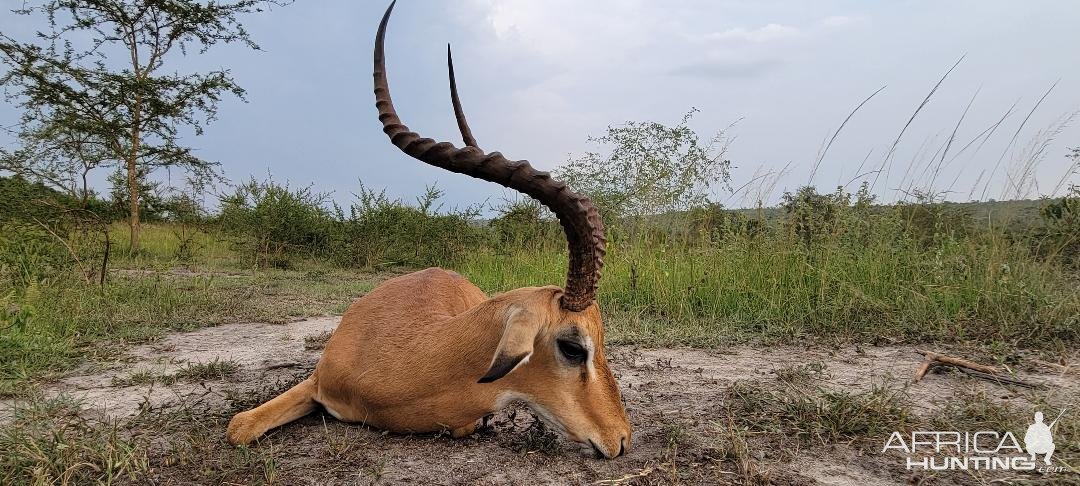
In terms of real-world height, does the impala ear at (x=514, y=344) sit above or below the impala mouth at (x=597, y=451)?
above

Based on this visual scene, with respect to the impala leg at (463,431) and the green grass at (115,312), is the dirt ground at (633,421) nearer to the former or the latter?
the impala leg at (463,431)

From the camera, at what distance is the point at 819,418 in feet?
9.10

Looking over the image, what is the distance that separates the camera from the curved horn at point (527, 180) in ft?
7.65

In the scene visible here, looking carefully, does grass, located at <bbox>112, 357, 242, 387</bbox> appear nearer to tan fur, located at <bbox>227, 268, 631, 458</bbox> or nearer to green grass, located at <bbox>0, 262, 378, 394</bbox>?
green grass, located at <bbox>0, 262, 378, 394</bbox>

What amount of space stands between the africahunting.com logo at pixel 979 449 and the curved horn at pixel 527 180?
1557mm

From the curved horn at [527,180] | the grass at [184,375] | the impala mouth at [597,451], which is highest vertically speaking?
the curved horn at [527,180]

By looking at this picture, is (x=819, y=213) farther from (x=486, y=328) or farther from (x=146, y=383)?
(x=146, y=383)

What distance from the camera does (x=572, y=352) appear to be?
244 cm

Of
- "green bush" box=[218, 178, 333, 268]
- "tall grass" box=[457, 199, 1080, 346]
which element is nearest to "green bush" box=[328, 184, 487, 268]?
"green bush" box=[218, 178, 333, 268]

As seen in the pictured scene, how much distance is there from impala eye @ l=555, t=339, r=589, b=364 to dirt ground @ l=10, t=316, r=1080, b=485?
17.6 inches

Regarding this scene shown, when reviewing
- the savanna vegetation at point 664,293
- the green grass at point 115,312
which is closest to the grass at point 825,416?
the savanna vegetation at point 664,293

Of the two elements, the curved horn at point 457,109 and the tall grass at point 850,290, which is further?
the tall grass at point 850,290

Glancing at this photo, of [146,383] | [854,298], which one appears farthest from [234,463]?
[854,298]

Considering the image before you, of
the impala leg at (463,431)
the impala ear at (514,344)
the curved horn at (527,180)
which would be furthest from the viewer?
the impala leg at (463,431)
